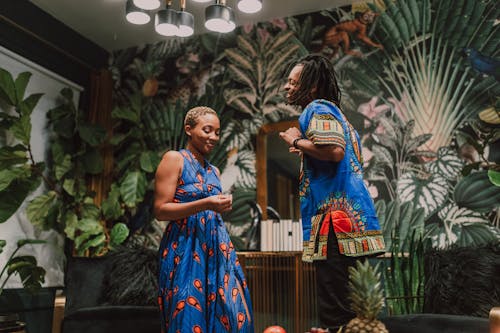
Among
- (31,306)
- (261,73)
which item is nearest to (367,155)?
(261,73)

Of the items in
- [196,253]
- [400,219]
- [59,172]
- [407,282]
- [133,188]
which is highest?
[59,172]

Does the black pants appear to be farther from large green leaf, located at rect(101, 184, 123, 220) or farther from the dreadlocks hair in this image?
large green leaf, located at rect(101, 184, 123, 220)

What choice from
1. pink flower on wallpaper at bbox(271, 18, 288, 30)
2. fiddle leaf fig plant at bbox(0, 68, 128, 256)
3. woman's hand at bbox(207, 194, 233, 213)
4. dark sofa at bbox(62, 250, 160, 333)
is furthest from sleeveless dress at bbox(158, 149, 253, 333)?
pink flower on wallpaper at bbox(271, 18, 288, 30)

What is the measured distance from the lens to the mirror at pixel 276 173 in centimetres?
372

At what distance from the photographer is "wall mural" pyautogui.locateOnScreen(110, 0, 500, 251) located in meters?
3.31

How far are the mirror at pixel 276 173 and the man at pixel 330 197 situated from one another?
2124 millimetres

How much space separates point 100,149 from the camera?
14.6 ft

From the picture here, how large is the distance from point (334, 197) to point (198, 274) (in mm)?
685

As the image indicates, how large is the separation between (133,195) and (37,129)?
3.37ft

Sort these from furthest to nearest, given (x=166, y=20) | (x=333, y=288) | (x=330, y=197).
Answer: (x=166, y=20)
(x=330, y=197)
(x=333, y=288)

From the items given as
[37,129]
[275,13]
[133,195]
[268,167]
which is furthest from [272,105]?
[37,129]

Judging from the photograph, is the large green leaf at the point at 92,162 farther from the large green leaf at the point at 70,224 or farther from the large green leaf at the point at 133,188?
the large green leaf at the point at 70,224

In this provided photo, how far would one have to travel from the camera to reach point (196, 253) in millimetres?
1849

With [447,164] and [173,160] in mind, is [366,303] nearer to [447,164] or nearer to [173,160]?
[173,160]
